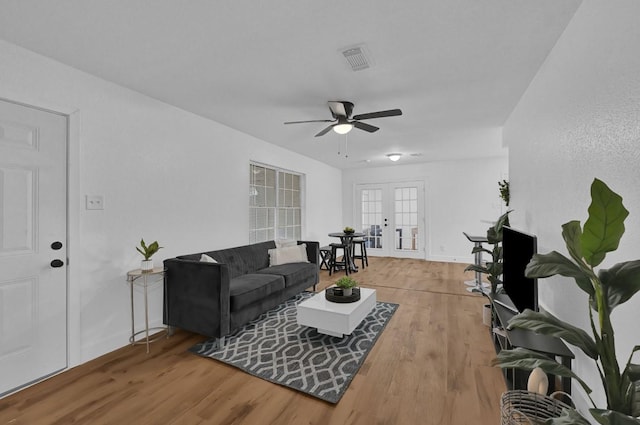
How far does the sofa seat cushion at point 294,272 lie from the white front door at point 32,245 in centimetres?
212

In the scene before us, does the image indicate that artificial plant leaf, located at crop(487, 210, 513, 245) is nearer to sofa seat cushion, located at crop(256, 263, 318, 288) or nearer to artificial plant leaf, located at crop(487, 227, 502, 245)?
artificial plant leaf, located at crop(487, 227, 502, 245)

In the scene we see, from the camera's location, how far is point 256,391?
6.90ft

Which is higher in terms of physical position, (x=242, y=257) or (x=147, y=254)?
(x=147, y=254)

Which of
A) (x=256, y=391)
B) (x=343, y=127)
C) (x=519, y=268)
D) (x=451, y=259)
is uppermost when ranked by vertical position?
(x=343, y=127)

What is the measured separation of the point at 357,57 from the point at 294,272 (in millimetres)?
2704

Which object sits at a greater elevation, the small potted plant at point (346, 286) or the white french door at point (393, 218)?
the white french door at point (393, 218)

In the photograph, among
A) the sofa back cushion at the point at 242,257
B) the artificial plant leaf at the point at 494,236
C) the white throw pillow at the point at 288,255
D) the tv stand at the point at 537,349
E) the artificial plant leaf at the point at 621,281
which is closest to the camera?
the artificial plant leaf at the point at 621,281

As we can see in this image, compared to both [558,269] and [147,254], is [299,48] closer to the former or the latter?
[558,269]

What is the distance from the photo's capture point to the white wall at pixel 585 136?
1.31 meters

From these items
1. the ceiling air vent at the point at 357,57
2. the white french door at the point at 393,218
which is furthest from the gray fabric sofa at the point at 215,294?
the white french door at the point at 393,218

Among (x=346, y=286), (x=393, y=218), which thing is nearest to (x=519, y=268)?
(x=346, y=286)

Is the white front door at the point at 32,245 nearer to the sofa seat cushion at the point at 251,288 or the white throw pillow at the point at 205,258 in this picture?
the white throw pillow at the point at 205,258

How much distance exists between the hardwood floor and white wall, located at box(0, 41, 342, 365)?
43 cm

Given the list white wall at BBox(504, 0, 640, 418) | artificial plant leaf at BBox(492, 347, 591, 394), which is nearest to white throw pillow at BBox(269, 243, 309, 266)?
white wall at BBox(504, 0, 640, 418)
